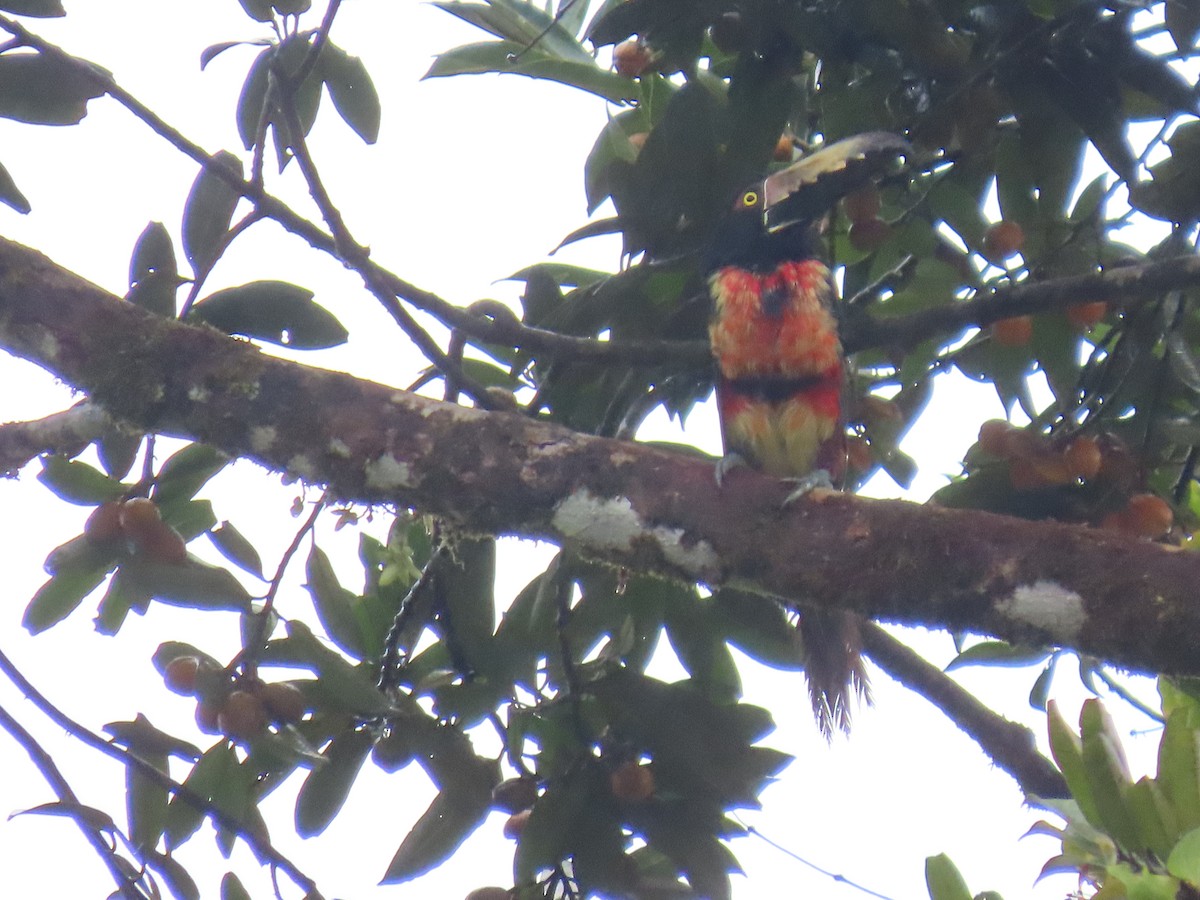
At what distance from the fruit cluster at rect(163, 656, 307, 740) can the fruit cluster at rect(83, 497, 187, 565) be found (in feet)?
0.74

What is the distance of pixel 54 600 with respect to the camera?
8.41 feet

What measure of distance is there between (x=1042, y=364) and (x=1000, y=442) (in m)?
0.29

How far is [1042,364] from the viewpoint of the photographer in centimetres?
270

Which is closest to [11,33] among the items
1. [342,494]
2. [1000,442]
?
[342,494]

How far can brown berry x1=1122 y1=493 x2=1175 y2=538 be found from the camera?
7.67 feet

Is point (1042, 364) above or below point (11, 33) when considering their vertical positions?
Result: below

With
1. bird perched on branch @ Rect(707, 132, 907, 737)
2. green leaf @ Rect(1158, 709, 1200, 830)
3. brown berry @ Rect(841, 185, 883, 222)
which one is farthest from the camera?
bird perched on branch @ Rect(707, 132, 907, 737)

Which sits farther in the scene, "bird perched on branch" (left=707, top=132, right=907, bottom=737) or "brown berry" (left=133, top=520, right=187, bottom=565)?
"bird perched on branch" (left=707, top=132, right=907, bottom=737)

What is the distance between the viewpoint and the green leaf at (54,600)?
8.38ft

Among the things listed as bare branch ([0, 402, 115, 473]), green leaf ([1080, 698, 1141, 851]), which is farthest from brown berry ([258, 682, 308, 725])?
green leaf ([1080, 698, 1141, 851])

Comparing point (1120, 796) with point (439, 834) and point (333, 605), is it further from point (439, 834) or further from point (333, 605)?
point (333, 605)

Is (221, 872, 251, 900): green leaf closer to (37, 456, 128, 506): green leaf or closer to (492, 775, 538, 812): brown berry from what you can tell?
(492, 775, 538, 812): brown berry

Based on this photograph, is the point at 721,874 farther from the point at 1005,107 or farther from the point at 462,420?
the point at 1005,107

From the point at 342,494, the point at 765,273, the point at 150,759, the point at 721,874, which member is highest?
the point at 765,273
